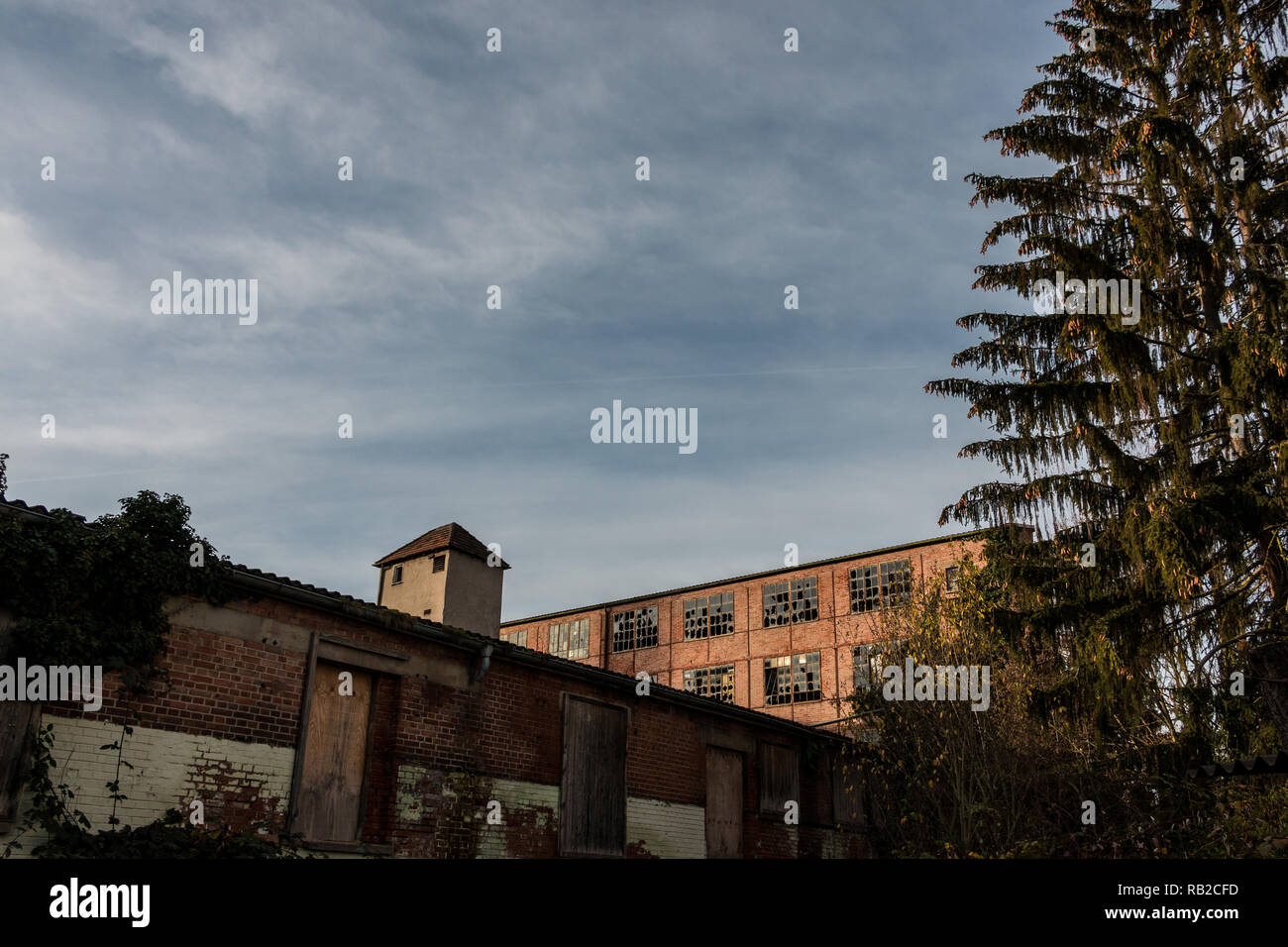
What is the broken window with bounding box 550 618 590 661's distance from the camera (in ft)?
132

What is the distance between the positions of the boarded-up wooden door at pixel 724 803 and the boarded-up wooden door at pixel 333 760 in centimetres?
784

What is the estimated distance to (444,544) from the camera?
27.3m

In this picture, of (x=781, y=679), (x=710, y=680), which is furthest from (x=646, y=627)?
(x=781, y=679)

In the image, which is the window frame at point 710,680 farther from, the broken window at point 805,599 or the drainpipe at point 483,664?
the drainpipe at point 483,664

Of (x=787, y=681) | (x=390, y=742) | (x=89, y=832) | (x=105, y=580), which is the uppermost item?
(x=787, y=681)

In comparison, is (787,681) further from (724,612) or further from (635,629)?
(635,629)

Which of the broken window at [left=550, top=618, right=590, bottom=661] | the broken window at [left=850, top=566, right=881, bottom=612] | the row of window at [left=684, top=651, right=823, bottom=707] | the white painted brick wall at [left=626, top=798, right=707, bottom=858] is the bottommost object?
the white painted brick wall at [left=626, top=798, right=707, bottom=858]

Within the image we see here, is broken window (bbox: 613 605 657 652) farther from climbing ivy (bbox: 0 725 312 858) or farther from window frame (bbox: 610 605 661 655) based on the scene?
climbing ivy (bbox: 0 725 312 858)

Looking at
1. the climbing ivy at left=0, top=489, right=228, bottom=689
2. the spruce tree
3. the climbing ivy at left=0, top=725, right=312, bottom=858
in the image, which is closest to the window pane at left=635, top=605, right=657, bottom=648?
the spruce tree

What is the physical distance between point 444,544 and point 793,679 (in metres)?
13.5

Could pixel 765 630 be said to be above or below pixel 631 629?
below

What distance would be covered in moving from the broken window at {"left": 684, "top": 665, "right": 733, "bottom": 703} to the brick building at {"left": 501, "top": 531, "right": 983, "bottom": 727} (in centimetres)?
4

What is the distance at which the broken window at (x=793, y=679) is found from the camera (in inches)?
1297
